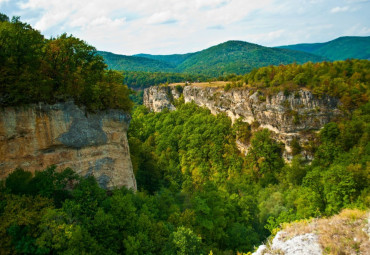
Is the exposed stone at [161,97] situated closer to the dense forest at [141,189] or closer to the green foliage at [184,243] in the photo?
the dense forest at [141,189]

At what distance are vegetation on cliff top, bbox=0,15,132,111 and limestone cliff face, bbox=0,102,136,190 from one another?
28.1 inches

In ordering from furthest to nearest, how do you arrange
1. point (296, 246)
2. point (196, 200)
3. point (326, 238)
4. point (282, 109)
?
point (282, 109), point (196, 200), point (296, 246), point (326, 238)

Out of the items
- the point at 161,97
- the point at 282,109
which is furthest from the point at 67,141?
the point at 161,97

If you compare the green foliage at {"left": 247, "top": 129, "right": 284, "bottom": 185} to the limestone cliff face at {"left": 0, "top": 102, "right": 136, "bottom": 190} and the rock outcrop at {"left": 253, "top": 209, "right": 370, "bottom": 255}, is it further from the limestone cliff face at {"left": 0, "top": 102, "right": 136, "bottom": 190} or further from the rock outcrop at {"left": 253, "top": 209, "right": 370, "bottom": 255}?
the rock outcrop at {"left": 253, "top": 209, "right": 370, "bottom": 255}

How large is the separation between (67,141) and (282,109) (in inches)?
1403

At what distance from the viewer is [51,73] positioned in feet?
55.4

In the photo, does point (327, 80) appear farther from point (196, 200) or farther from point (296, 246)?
point (296, 246)

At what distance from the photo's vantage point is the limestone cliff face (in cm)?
1498

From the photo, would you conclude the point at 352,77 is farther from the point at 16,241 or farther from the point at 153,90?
the point at 153,90

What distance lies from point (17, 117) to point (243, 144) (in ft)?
134

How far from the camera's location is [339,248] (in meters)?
7.83

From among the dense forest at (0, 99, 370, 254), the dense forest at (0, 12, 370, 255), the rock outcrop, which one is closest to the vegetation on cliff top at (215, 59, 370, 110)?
the dense forest at (0, 12, 370, 255)

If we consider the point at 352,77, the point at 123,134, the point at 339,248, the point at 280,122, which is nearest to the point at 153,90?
the point at 280,122

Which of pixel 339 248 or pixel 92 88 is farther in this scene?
pixel 92 88
